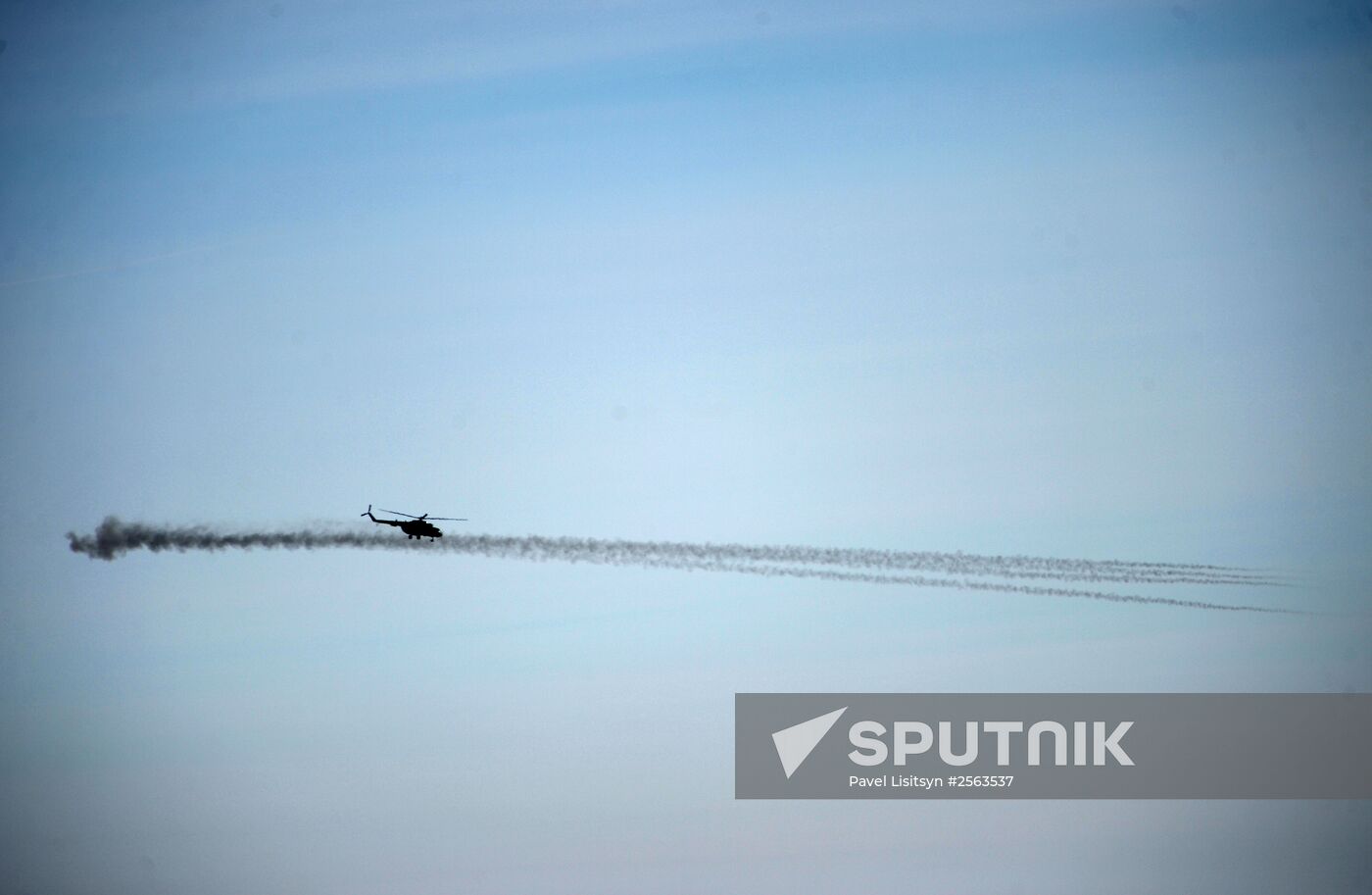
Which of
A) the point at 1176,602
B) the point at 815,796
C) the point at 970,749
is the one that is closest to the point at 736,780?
the point at 815,796

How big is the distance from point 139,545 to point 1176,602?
130 ft

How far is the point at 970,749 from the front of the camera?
4322 cm

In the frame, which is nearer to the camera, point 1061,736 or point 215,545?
point 1061,736

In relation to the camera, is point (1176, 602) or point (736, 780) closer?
point (736, 780)

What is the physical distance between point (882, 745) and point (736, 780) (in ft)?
14.9

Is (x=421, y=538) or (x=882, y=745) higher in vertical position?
(x=421, y=538)

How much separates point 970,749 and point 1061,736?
3.01 meters

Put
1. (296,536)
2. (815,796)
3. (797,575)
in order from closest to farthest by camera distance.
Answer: (815,796) → (797,575) → (296,536)

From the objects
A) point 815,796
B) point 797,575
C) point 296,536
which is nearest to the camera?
point 815,796

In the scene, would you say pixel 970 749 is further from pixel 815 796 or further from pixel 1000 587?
pixel 1000 587

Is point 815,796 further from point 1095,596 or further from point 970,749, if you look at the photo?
point 1095,596

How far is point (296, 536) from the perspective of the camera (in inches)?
2143

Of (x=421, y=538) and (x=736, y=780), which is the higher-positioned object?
(x=421, y=538)

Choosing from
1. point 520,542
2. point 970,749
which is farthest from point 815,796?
point 520,542
